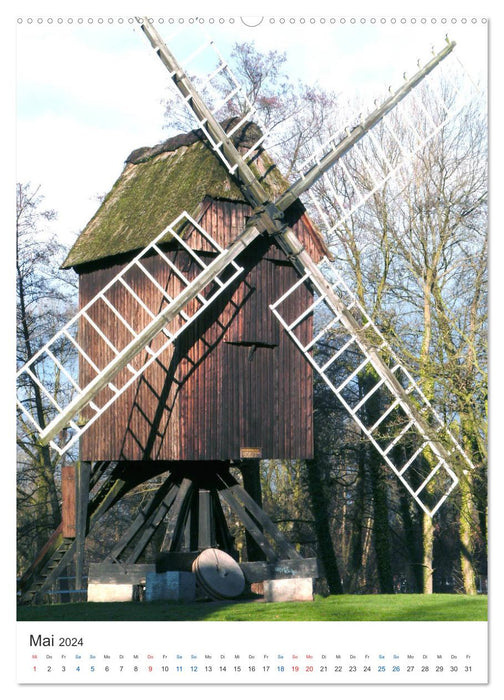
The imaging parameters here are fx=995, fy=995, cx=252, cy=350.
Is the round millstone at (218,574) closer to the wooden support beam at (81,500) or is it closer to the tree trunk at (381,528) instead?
the wooden support beam at (81,500)

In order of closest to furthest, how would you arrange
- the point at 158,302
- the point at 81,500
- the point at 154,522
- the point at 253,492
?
1. the point at 158,302
2. the point at 154,522
3. the point at 81,500
4. the point at 253,492

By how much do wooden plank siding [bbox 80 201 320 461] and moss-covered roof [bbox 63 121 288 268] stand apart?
0.37 meters

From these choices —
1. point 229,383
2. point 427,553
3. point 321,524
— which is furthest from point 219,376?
point 427,553

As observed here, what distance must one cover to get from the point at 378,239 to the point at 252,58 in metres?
5.11

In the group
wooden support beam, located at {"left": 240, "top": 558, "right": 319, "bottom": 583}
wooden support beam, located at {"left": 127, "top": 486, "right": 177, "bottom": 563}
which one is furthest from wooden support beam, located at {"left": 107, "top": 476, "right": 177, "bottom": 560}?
wooden support beam, located at {"left": 240, "top": 558, "right": 319, "bottom": 583}

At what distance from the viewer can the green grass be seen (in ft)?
42.5

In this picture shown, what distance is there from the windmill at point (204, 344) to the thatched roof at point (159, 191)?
0.31 feet

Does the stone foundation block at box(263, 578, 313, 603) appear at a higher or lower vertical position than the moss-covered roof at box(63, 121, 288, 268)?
lower

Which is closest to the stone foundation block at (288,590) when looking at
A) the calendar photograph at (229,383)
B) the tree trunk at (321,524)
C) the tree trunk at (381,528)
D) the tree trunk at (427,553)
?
the calendar photograph at (229,383)

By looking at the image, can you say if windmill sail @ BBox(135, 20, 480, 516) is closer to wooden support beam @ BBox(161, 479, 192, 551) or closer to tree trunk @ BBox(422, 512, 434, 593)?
wooden support beam @ BBox(161, 479, 192, 551)

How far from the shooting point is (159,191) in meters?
17.0

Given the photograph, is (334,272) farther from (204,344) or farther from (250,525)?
(250,525)

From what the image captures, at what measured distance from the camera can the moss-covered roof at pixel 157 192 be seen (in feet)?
52.4

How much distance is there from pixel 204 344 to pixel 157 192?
314 centimetres
